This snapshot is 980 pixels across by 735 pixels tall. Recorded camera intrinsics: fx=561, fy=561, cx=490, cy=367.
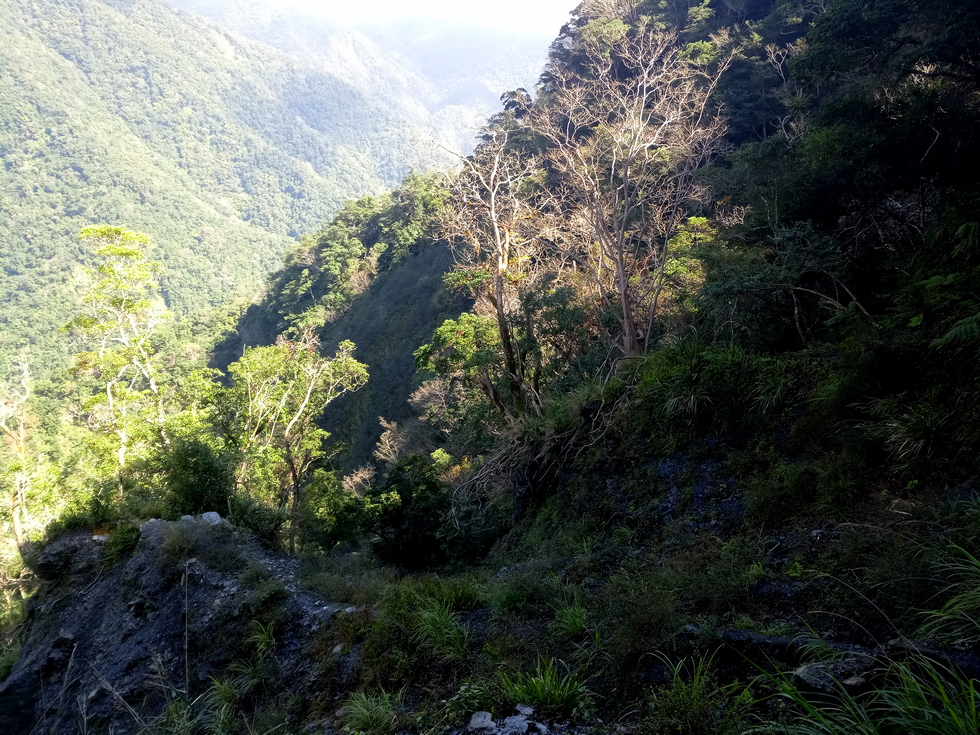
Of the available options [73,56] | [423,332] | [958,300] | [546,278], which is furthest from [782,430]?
[73,56]

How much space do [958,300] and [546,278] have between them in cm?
1210

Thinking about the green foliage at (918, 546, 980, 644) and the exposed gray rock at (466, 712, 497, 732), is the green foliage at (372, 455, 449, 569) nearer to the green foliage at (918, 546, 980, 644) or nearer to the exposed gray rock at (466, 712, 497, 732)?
the exposed gray rock at (466, 712, 497, 732)

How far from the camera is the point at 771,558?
4301mm

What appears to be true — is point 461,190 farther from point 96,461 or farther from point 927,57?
point 96,461

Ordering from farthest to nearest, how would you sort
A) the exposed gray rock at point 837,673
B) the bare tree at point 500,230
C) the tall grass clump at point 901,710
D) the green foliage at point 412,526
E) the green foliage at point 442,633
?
the bare tree at point 500,230 < the green foliage at point 412,526 < the green foliage at point 442,633 < the exposed gray rock at point 837,673 < the tall grass clump at point 901,710

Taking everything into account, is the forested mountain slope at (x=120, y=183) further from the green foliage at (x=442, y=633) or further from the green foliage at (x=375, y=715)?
the green foliage at (x=375, y=715)

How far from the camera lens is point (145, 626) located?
22.8 feet

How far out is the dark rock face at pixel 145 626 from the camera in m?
6.00

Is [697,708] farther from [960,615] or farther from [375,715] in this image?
[375,715]

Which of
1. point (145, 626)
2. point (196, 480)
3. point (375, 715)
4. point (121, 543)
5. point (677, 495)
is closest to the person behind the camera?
point (375, 715)

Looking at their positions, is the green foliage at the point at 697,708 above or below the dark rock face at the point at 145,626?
above

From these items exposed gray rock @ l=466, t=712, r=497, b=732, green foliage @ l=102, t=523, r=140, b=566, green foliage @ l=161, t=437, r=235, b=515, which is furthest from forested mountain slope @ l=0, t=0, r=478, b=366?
exposed gray rock @ l=466, t=712, r=497, b=732

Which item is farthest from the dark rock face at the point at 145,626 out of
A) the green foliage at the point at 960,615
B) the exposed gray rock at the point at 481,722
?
the green foliage at the point at 960,615

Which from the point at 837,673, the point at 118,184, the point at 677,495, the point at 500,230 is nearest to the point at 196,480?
the point at 500,230
